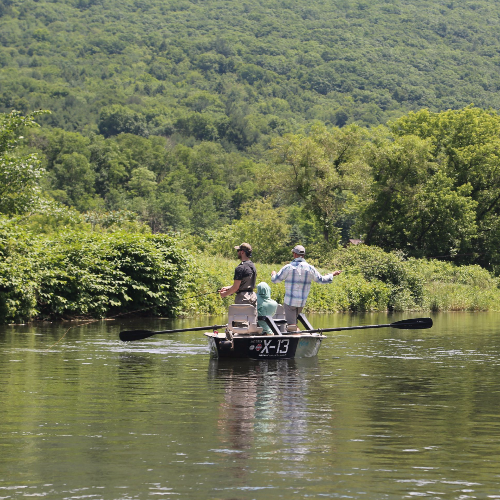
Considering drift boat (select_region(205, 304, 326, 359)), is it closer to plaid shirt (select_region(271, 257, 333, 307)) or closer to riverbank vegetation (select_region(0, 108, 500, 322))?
plaid shirt (select_region(271, 257, 333, 307))

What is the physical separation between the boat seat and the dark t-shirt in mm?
623

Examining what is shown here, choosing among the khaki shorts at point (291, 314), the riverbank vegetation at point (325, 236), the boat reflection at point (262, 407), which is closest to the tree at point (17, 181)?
the riverbank vegetation at point (325, 236)

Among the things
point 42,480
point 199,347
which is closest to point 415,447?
point 42,480

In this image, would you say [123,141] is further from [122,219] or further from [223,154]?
[122,219]

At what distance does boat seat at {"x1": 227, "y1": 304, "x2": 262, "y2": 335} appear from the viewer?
15.7m

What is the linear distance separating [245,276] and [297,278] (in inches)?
44.2

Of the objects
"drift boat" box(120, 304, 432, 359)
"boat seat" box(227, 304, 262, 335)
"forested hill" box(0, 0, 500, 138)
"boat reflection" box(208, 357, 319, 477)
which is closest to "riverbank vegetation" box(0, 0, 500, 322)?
"forested hill" box(0, 0, 500, 138)

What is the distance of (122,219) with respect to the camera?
43.0 m

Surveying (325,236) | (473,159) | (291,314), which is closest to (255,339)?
(291,314)

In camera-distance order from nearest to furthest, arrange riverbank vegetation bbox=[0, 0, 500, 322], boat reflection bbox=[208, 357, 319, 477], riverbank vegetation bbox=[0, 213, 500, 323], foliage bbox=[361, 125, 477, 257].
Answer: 1. boat reflection bbox=[208, 357, 319, 477]
2. riverbank vegetation bbox=[0, 213, 500, 323]
3. riverbank vegetation bbox=[0, 0, 500, 322]
4. foliage bbox=[361, 125, 477, 257]

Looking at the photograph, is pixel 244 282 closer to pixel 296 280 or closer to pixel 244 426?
pixel 296 280

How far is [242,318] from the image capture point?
15727 mm

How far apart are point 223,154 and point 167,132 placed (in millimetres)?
16235

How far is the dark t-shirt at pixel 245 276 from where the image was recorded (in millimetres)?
16141
